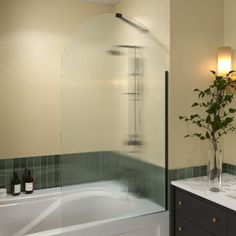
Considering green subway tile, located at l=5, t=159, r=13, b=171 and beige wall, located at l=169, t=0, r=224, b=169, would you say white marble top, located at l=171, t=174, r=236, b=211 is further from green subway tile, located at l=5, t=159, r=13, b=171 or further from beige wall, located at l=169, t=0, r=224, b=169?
green subway tile, located at l=5, t=159, r=13, b=171

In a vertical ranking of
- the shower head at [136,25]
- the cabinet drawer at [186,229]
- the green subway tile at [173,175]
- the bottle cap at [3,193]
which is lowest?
the cabinet drawer at [186,229]

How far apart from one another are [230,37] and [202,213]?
1.47 metres

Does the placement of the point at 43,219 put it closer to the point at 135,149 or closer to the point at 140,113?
the point at 135,149

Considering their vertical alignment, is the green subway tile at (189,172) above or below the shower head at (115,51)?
below

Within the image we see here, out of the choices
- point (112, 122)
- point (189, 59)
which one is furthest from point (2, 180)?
point (189, 59)

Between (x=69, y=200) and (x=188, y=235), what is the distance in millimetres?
930

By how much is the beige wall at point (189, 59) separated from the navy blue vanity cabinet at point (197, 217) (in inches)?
11.2

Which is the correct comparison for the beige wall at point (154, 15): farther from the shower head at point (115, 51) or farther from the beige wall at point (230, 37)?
the beige wall at point (230, 37)

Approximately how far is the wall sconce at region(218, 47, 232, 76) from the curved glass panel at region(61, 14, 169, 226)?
479 mm

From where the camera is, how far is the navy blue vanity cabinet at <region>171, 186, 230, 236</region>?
1794 mm

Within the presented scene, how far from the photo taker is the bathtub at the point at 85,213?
2.05 m

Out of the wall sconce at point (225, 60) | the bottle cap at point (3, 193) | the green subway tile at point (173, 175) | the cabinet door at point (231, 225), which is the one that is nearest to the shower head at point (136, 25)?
the wall sconce at point (225, 60)

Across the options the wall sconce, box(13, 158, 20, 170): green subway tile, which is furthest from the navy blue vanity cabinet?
box(13, 158, 20, 170): green subway tile

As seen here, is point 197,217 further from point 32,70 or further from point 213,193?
point 32,70
